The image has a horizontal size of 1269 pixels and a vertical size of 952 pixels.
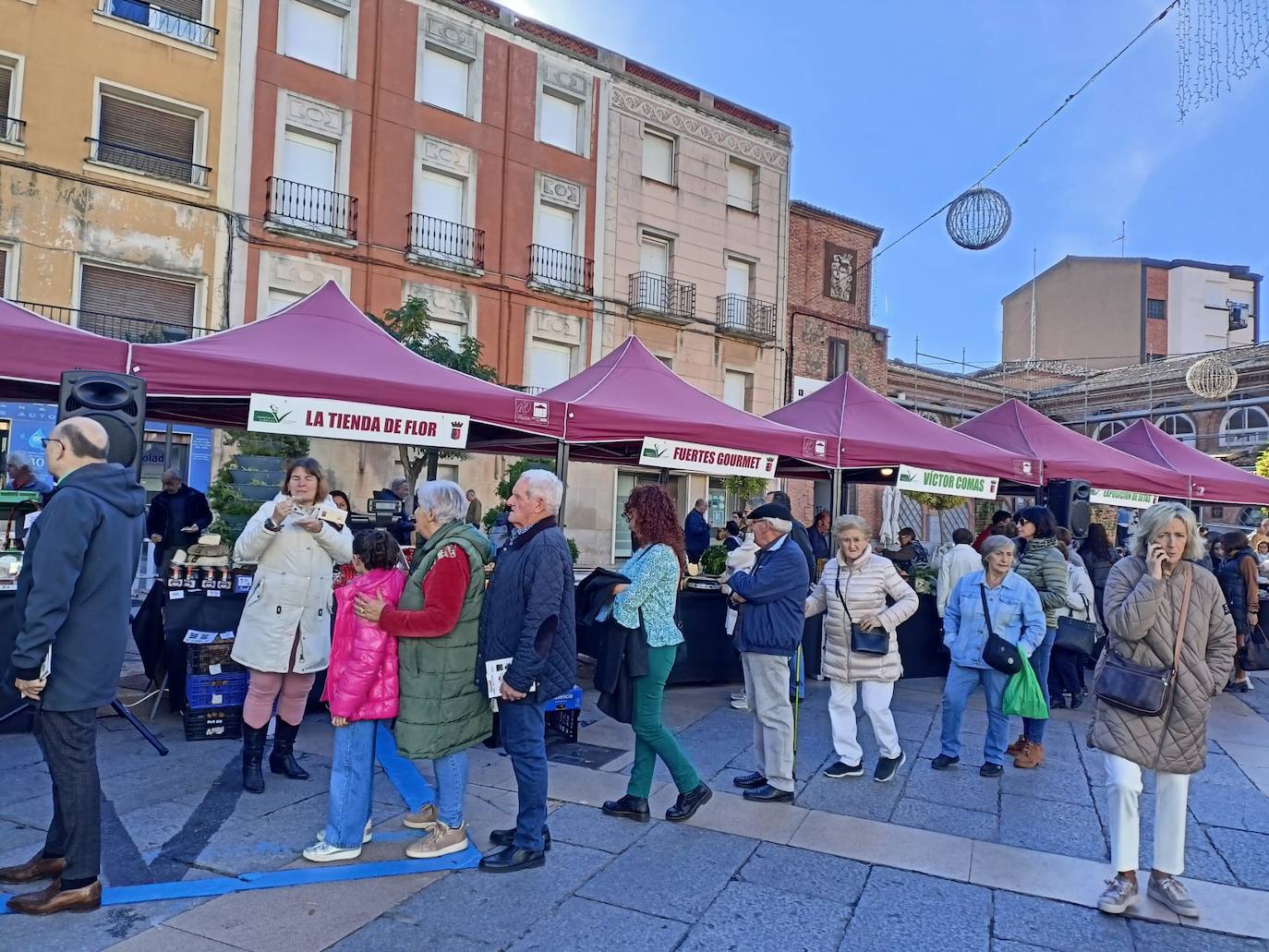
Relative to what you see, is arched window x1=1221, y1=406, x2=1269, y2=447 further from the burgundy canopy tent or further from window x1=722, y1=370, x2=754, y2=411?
window x1=722, y1=370, x2=754, y2=411

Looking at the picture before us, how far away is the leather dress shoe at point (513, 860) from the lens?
3.72 m

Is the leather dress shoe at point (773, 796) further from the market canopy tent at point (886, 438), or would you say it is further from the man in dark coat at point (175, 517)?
the man in dark coat at point (175, 517)

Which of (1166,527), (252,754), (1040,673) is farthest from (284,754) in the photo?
(1040,673)

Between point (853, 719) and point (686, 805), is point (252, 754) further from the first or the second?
point (853, 719)

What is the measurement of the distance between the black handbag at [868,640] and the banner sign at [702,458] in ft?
8.62

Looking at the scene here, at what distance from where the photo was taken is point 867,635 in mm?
5176

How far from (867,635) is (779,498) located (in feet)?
13.1

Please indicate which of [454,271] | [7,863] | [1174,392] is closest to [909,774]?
[7,863]

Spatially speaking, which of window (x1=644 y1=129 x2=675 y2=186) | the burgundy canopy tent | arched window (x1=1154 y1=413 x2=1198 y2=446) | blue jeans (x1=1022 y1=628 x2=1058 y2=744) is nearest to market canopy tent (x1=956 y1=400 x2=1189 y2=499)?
the burgundy canopy tent

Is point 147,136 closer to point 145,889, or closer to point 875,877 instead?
point 145,889

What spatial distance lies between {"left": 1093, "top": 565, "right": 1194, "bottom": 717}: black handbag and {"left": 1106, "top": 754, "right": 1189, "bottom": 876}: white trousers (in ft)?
0.79

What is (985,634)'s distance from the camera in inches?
212

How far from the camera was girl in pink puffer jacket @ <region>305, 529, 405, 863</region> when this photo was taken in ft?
12.3

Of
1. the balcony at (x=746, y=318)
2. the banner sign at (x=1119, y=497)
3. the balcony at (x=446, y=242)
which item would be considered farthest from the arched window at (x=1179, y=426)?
the balcony at (x=446, y=242)
